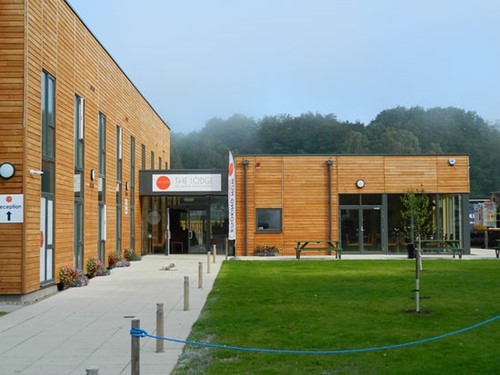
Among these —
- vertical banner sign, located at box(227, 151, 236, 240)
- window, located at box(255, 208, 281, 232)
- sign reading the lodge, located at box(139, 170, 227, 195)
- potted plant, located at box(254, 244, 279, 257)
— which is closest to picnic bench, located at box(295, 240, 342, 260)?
potted plant, located at box(254, 244, 279, 257)

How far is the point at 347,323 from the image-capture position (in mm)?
10125

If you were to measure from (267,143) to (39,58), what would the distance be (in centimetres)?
9331

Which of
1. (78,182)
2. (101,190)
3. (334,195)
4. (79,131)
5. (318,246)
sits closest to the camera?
(78,182)

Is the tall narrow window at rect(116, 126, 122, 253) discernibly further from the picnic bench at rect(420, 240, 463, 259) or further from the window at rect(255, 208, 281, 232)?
the picnic bench at rect(420, 240, 463, 259)

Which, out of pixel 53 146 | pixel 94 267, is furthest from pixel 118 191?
pixel 53 146

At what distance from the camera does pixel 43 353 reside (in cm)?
850

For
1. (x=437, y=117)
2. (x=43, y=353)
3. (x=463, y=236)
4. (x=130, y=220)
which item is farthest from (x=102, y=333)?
(x=437, y=117)

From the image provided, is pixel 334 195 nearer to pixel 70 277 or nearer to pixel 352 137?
pixel 70 277

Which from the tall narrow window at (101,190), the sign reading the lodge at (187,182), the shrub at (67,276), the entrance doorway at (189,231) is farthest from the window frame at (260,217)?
the shrub at (67,276)

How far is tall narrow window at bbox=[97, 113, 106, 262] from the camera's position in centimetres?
2138

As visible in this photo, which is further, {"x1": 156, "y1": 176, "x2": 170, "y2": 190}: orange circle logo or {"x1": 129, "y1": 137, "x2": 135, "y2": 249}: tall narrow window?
{"x1": 156, "y1": 176, "x2": 170, "y2": 190}: orange circle logo

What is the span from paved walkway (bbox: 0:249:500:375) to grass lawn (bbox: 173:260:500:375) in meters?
0.43

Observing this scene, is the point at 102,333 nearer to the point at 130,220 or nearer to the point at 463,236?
the point at 130,220

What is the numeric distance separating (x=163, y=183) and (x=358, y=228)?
9.07m
